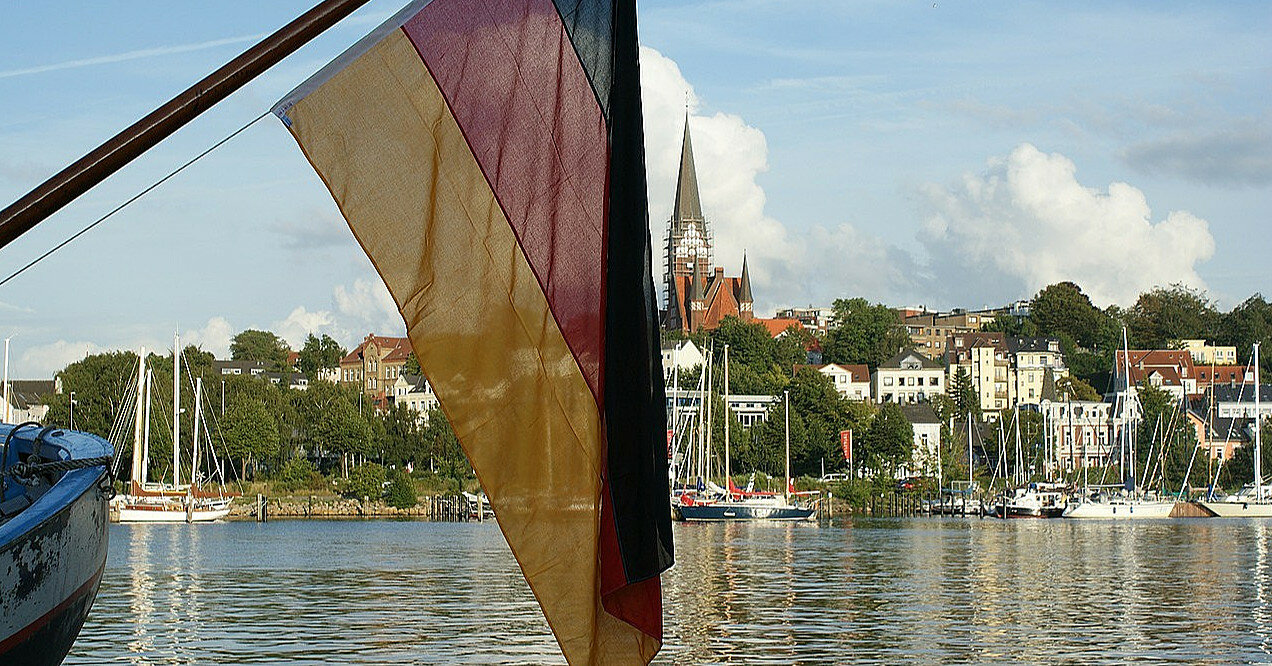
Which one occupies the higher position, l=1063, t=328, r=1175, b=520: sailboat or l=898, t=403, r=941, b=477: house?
l=898, t=403, r=941, b=477: house

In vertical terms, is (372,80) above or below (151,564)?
above

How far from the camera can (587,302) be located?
22.7 ft

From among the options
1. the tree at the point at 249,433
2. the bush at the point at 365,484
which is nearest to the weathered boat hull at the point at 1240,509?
the bush at the point at 365,484

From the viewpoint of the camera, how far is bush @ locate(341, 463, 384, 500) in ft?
389

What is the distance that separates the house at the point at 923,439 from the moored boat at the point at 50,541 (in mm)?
137879

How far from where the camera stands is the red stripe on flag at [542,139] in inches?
264

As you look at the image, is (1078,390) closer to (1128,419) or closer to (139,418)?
(1128,419)

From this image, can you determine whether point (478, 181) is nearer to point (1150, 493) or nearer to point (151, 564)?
point (151, 564)

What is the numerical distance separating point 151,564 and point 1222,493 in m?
101

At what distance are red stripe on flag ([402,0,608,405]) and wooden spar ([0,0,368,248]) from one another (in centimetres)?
102

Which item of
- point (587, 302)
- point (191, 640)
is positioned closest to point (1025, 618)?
point (191, 640)

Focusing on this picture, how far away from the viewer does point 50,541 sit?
10328mm

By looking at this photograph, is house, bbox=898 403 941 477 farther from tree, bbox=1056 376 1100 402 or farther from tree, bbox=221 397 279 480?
tree, bbox=221 397 279 480

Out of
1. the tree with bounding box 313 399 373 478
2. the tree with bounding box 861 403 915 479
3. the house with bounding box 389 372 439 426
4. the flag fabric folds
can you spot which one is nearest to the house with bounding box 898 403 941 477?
the tree with bounding box 861 403 915 479
